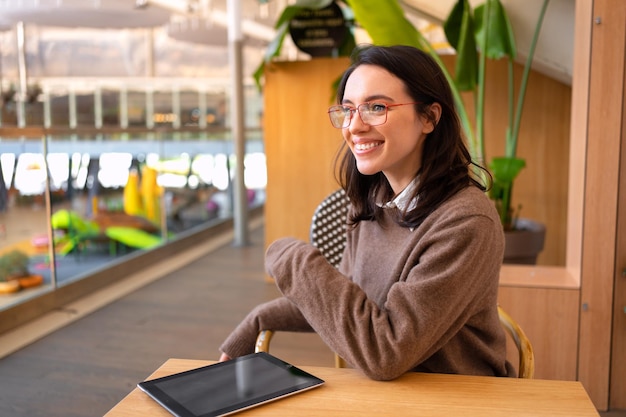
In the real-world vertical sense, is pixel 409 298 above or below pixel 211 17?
below

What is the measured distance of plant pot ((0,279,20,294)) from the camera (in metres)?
3.61

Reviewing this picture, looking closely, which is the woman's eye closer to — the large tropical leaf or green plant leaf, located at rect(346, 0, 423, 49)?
green plant leaf, located at rect(346, 0, 423, 49)

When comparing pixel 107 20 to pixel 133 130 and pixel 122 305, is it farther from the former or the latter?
pixel 122 305

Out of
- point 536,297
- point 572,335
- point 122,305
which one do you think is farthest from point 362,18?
point 122,305

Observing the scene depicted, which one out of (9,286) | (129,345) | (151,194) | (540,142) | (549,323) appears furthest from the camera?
(151,194)

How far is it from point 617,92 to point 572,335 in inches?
37.1

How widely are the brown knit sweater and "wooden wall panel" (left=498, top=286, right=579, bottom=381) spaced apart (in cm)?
133

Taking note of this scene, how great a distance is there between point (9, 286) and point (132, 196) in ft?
5.94

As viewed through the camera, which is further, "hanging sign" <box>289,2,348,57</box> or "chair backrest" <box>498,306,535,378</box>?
"hanging sign" <box>289,2,348,57</box>

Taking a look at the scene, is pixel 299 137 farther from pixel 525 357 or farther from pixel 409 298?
pixel 409 298

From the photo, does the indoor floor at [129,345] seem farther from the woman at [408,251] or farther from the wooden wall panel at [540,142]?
the wooden wall panel at [540,142]

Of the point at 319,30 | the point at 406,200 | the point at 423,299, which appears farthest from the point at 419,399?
the point at 319,30

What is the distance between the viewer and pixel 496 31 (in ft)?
10.2

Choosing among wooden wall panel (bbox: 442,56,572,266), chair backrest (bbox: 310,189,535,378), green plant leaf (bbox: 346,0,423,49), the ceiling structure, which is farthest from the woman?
wooden wall panel (bbox: 442,56,572,266)
